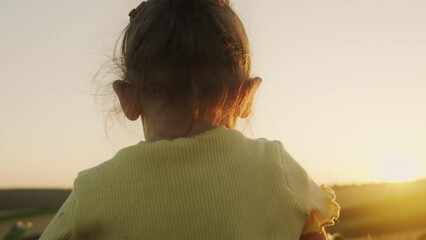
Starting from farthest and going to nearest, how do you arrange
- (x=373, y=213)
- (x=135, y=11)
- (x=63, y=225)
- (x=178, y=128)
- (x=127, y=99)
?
1. (x=373, y=213)
2. (x=135, y=11)
3. (x=127, y=99)
4. (x=178, y=128)
5. (x=63, y=225)

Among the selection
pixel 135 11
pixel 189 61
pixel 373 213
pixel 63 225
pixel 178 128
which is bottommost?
pixel 63 225

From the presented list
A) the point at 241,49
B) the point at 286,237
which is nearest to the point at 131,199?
the point at 286,237

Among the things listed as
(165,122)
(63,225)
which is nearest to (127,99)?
(165,122)

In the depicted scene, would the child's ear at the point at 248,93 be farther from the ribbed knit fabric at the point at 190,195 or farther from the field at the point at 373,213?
the field at the point at 373,213

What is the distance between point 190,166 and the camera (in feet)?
5.30

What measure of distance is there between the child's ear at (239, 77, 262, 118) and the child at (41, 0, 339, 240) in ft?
0.12

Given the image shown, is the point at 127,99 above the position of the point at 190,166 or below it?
above

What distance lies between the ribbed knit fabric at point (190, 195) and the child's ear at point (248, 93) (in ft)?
0.89

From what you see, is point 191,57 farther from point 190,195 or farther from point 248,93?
point 190,195

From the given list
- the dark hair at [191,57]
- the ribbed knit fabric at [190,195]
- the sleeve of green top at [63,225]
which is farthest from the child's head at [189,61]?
the sleeve of green top at [63,225]

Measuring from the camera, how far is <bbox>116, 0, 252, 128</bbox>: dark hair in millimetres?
1750

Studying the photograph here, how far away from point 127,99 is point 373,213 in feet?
14.2

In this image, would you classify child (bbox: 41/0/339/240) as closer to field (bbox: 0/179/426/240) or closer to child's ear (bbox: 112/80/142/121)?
child's ear (bbox: 112/80/142/121)

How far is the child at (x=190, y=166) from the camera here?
1.56 metres
